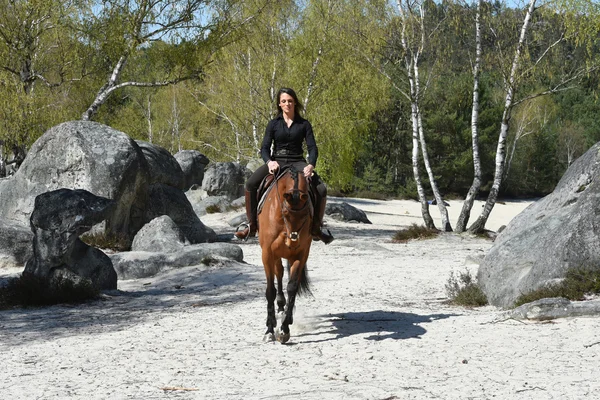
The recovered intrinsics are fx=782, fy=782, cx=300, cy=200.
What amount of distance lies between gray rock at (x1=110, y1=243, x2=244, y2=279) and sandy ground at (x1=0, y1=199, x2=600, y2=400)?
189 cm

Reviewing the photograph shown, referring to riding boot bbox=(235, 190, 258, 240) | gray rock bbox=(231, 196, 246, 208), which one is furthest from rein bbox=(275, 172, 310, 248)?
gray rock bbox=(231, 196, 246, 208)

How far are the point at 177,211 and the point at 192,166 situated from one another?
18.4 m

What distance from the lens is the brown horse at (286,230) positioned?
8.21 m

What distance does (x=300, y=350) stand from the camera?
7984mm

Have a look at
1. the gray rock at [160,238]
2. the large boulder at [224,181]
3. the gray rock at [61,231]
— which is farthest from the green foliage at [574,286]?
the large boulder at [224,181]

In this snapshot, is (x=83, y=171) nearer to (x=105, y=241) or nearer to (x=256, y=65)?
(x=105, y=241)

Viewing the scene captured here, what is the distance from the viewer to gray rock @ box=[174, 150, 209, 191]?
38812mm

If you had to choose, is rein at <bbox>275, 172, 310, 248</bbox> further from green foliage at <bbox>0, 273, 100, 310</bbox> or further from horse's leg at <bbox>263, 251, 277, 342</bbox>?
green foliage at <bbox>0, 273, 100, 310</bbox>

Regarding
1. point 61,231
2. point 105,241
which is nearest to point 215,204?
point 105,241

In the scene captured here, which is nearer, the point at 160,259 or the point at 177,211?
the point at 160,259

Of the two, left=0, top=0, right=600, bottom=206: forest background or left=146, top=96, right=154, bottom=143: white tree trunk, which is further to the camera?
left=146, top=96, right=154, bottom=143: white tree trunk

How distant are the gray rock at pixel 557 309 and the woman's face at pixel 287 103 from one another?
3.46m

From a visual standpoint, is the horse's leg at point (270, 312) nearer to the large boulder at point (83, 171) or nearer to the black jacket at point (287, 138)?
the black jacket at point (287, 138)

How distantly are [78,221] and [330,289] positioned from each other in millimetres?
4093
